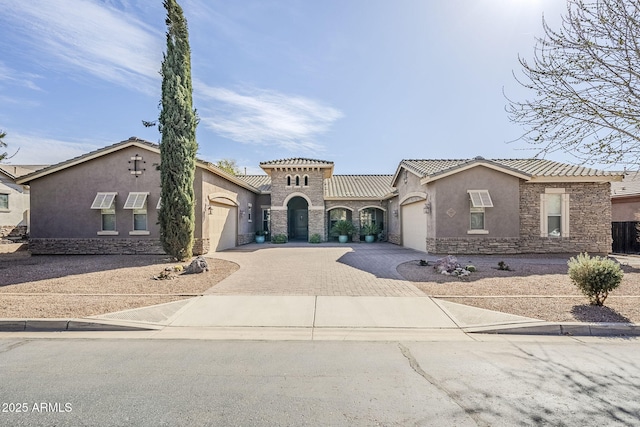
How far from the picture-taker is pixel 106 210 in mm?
16375

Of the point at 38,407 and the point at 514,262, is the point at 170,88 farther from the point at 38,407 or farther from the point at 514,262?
the point at 514,262

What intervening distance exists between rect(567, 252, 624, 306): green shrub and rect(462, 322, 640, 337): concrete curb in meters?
1.02

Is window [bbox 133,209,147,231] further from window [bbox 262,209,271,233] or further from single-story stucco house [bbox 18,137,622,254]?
window [bbox 262,209,271,233]

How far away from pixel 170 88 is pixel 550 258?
17.5 m

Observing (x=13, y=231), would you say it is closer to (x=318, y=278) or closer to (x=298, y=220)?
(x=298, y=220)

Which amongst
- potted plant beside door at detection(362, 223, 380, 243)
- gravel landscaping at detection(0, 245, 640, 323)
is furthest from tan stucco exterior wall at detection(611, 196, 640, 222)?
potted plant beside door at detection(362, 223, 380, 243)

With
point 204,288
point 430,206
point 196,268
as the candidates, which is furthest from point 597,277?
point 196,268

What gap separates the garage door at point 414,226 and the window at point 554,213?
5.29 metres

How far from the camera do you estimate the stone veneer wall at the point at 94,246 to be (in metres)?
16.1

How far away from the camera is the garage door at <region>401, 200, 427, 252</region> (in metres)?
17.3

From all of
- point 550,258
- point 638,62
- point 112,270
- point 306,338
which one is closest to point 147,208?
point 112,270

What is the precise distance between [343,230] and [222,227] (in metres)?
8.96

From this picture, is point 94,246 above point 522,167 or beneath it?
beneath

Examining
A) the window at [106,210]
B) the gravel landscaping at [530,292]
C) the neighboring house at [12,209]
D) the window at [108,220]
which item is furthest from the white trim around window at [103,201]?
the gravel landscaping at [530,292]
